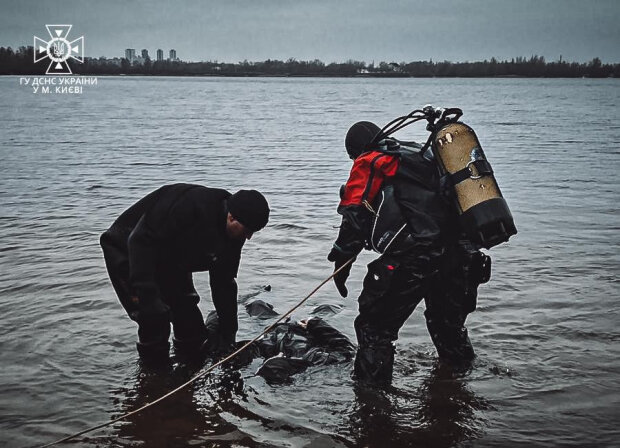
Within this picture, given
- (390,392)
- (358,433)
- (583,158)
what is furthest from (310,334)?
(583,158)

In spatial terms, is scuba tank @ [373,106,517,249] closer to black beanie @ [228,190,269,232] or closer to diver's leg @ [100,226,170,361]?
black beanie @ [228,190,269,232]

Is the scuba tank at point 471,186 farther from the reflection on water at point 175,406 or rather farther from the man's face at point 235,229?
the reflection on water at point 175,406

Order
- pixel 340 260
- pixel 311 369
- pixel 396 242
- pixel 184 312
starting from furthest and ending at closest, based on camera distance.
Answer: pixel 311 369 → pixel 184 312 → pixel 340 260 → pixel 396 242

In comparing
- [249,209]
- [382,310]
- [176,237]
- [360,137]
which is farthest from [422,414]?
[176,237]

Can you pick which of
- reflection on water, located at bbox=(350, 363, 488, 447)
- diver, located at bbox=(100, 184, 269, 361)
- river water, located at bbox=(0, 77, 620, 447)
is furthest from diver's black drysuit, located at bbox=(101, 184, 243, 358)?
reflection on water, located at bbox=(350, 363, 488, 447)

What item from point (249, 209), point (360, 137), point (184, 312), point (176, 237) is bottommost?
point (184, 312)

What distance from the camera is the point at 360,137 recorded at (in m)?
5.24

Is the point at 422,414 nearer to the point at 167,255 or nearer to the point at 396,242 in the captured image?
the point at 396,242

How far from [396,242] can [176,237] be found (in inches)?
63.8

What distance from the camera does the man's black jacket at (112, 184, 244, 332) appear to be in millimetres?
4875

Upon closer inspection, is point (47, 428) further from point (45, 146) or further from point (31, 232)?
point (45, 146)

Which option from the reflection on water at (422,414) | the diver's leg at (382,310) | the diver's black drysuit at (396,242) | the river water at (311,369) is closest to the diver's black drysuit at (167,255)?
the river water at (311,369)

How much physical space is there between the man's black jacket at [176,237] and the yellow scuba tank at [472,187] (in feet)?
5.38

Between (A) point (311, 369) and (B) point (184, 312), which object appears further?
(A) point (311, 369)
